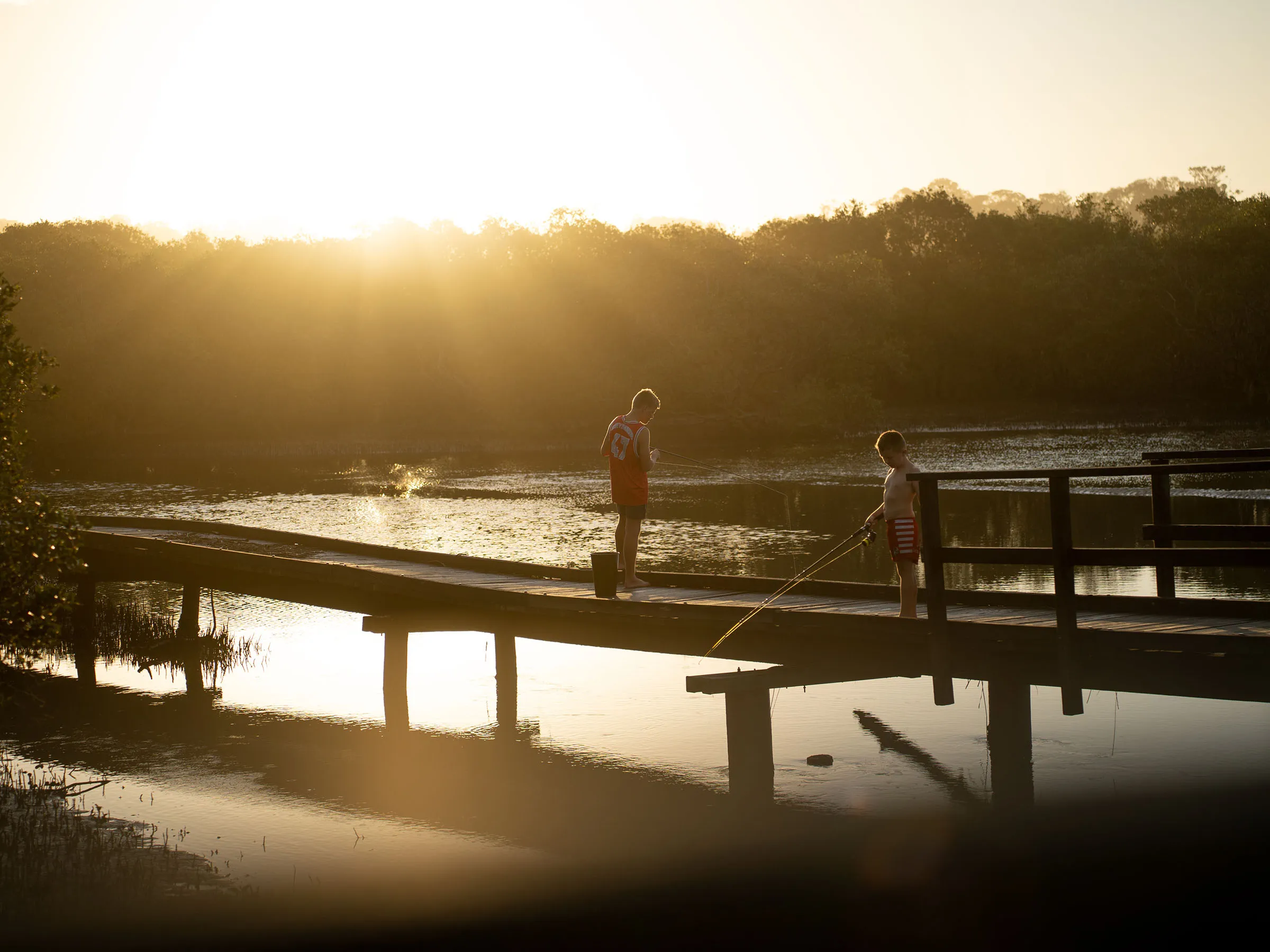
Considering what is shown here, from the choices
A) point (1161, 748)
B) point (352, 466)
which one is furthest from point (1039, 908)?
point (352, 466)

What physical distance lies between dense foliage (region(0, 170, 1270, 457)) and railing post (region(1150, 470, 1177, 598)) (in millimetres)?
51899

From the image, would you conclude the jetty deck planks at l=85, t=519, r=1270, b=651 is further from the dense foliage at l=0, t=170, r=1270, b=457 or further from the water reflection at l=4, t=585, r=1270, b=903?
the dense foliage at l=0, t=170, r=1270, b=457

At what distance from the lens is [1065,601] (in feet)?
26.6

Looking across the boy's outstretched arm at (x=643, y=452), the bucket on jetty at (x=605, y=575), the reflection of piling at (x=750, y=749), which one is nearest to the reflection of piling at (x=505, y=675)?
the bucket on jetty at (x=605, y=575)

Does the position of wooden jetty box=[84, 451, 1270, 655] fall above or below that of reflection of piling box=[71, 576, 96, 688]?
above

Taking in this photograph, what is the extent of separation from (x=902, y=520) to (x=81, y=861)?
231 inches

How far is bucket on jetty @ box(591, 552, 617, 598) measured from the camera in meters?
11.0

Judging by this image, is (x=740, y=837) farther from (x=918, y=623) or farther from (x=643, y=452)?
(x=643, y=452)

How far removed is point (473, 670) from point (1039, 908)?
27.6 ft

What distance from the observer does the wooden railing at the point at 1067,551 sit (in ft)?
25.4

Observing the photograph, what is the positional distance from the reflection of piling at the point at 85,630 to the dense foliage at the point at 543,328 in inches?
1776

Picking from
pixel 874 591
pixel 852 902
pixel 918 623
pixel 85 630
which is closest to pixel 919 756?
pixel 874 591

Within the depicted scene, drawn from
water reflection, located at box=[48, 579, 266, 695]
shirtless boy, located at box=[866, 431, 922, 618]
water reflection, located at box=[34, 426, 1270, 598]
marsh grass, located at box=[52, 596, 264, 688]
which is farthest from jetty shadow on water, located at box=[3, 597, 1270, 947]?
water reflection, located at box=[34, 426, 1270, 598]

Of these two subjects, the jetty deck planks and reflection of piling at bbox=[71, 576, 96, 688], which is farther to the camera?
reflection of piling at bbox=[71, 576, 96, 688]
